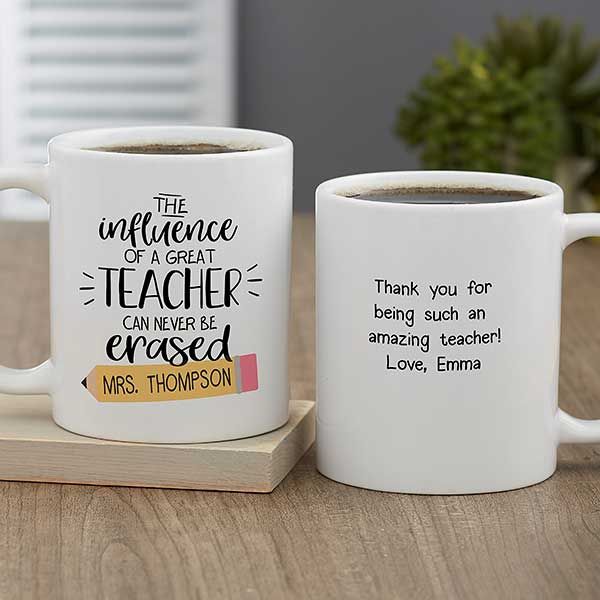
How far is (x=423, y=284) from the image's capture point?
0.55 metres

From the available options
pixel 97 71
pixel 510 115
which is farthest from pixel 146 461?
pixel 97 71

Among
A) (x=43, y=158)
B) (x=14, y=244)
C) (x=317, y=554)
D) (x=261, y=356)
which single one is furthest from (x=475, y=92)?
(x=43, y=158)

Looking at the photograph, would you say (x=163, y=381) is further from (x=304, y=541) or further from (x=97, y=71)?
(x=97, y=71)

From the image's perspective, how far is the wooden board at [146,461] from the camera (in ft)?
1.91

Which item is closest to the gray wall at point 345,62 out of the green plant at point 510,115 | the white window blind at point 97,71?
the white window blind at point 97,71

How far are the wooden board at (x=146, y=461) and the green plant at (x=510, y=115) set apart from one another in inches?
35.6

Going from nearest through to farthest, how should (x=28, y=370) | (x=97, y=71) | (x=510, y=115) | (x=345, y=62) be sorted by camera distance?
(x=28, y=370), (x=510, y=115), (x=345, y=62), (x=97, y=71)

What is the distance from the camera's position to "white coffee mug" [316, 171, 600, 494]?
0.55m

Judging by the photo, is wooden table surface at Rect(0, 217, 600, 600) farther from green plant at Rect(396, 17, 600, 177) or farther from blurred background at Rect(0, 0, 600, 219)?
blurred background at Rect(0, 0, 600, 219)

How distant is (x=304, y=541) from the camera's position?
52 cm

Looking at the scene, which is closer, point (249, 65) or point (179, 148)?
point (179, 148)

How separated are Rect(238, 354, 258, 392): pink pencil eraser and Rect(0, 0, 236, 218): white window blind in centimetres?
203

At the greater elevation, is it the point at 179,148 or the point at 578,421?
the point at 179,148

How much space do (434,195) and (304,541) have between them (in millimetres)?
199
